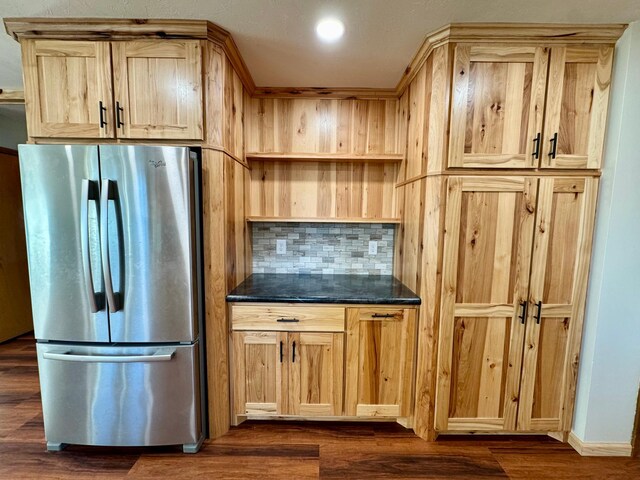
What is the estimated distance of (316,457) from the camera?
1.64 metres

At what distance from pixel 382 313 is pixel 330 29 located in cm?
166

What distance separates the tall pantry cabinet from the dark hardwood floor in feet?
0.41

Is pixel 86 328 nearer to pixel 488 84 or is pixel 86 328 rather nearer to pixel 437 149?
pixel 437 149

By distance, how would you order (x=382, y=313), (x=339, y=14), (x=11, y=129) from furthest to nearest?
(x=11, y=129), (x=382, y=313), (x=339, y=14)

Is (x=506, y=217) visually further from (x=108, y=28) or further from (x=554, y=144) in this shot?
(x=108, y=28)

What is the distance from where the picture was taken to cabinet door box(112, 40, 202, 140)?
154 cm

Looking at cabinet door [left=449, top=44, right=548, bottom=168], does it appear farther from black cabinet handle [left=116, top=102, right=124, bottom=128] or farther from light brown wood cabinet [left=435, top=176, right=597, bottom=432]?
black cabinet handle [left=116, top=102, right=124, bottom=128]

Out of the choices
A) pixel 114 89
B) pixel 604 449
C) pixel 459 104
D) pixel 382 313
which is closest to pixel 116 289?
pixel 114 89

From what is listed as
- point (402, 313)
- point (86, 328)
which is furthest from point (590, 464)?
point (86, 328)

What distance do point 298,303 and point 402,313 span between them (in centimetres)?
66

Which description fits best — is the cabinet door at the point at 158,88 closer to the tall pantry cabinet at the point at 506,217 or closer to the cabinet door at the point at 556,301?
the tall pantry cabinet at the point at 506,217

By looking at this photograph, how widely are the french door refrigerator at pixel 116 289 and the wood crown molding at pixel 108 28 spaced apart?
0.62 m

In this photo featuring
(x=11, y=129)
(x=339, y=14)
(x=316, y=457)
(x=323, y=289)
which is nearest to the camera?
(x=339, y=14)

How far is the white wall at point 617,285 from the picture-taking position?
1.52 meters
